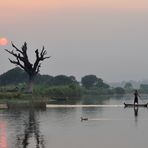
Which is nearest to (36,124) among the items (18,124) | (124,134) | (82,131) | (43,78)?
(18,124)

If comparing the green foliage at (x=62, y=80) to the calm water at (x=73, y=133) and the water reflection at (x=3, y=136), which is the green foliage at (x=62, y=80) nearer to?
the calm water at (x=73, y=133)

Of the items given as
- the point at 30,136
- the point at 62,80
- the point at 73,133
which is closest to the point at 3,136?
the point at 30,136

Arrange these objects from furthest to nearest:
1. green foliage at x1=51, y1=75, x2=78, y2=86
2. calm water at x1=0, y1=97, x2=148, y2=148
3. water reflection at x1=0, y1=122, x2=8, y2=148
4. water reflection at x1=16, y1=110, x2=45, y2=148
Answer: green foliage at x1=51, y1=75, x2=78, y2=86 < calm water at x1=0, y1=97, x2=148, y2=148 < water reflection at x1=16, y1=110, x2=45, y2=148 < water reflection at x1=0, y1=122, x2=8, y2=148

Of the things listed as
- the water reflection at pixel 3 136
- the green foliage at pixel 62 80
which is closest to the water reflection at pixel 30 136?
the water reflection at pixel 3 136

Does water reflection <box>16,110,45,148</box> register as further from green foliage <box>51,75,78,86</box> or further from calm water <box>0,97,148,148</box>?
green foliage <box>51,75,78,86</box>

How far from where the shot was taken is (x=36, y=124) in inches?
1545

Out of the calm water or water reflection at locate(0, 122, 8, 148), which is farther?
the calm water

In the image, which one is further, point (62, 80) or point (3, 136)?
point (62, 80)

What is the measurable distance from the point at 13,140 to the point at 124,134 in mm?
6246

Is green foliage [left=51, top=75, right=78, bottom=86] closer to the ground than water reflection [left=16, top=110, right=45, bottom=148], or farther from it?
farther from it

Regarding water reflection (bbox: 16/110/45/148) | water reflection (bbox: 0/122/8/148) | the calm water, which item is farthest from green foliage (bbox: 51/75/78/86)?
water reflection (bbox: 0/122/8/148)

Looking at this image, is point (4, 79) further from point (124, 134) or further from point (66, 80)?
point (124, 134)

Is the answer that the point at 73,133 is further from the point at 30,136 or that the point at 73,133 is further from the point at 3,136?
the point at 3,136

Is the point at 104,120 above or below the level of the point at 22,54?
below
